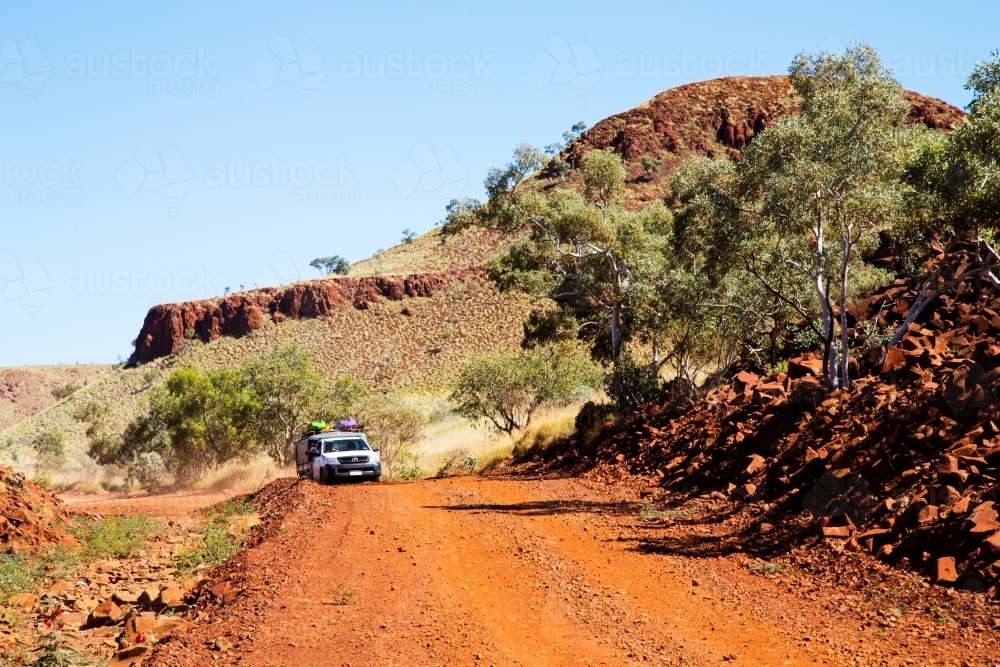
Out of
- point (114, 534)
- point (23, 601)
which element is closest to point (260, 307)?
point (114, 534)

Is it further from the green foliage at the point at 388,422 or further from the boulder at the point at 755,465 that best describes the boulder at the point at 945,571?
the green foliage at the point at 388,422

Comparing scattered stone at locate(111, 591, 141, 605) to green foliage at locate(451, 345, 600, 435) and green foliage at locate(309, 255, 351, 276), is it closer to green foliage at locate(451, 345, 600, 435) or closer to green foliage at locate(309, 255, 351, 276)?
green foliage at locate(451, 345, 600, 435)

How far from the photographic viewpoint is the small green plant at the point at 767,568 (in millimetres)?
10641

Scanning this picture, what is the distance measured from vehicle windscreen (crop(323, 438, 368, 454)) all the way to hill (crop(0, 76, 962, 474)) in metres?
43.1

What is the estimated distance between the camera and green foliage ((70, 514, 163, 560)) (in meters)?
15.0

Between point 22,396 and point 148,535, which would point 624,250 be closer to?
point 148,535

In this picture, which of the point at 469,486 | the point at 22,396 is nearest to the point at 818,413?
the point at 469,486

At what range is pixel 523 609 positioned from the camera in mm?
9047

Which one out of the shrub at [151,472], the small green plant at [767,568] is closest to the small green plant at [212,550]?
the small green plant at [767,568]

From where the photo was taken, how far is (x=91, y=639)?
8.98 meters

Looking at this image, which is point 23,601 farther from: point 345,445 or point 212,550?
point 345,445

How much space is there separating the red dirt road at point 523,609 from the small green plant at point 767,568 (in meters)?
0.15

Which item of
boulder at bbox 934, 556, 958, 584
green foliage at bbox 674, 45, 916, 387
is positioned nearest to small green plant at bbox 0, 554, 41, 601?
boulder at bbox 934, 556, 958, 584

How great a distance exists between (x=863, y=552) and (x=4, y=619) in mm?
9105
